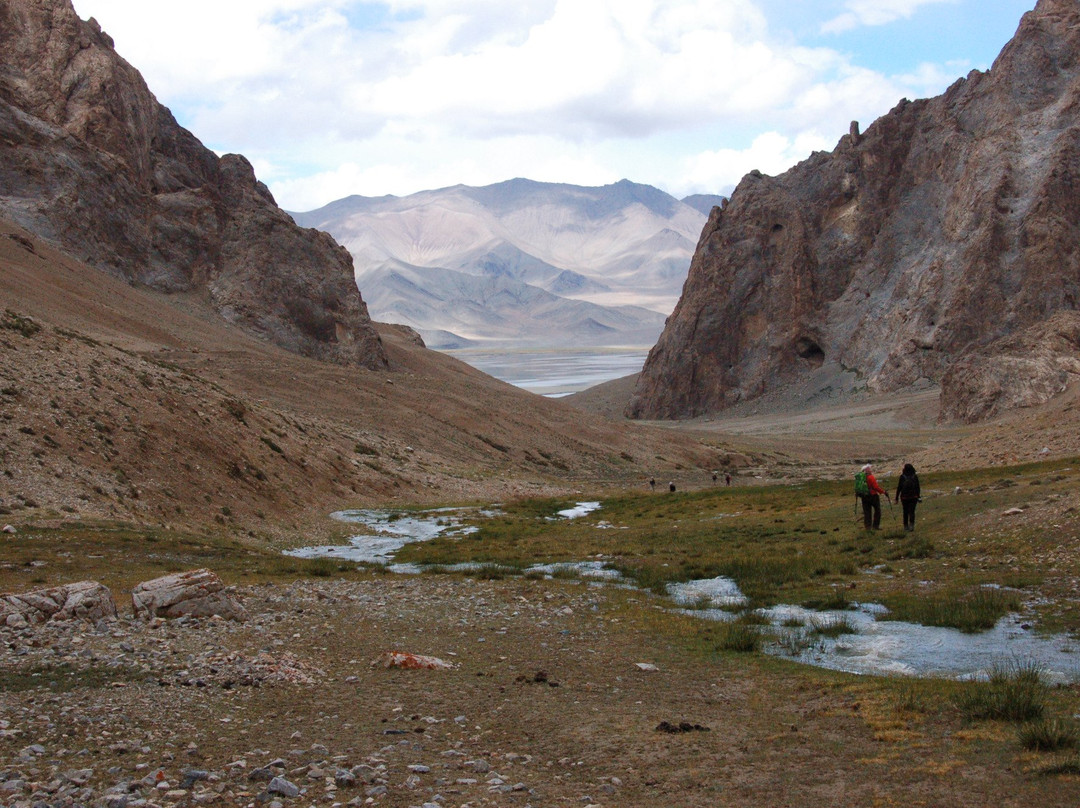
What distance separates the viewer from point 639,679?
12.2 meters

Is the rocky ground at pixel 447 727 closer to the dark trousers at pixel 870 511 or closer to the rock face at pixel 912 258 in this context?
the dark trousers at pixel 870 511

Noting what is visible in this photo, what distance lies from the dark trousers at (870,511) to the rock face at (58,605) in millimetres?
16585

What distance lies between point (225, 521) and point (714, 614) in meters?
17.1

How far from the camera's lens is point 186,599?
47.7ft

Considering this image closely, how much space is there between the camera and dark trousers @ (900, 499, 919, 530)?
22.3 metres

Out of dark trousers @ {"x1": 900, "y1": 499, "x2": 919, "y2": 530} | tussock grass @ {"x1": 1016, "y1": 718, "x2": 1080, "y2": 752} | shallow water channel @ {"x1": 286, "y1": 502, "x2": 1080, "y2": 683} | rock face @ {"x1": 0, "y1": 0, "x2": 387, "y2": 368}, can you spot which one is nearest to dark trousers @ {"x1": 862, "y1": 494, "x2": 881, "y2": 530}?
dark trousers @ {"x1": 900, "y1": 499, "x2": 919, "y2": 530}

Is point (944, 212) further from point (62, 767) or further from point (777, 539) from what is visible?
point (62, 767)

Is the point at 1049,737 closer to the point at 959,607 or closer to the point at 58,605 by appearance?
the point at 959,607

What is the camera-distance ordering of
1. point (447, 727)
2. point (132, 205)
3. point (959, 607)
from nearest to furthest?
1. point (447, 727)
2. point (959, 607)
3. point (132, 205)

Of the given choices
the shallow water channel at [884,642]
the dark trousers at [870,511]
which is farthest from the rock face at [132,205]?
the shallow water channel at [884,642]

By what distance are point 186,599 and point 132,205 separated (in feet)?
275

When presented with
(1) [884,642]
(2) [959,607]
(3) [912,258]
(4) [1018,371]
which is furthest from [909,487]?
(3) [912,258]

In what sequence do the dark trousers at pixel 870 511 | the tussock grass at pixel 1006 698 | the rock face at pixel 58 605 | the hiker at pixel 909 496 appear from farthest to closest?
the dark trousers at pixel 870 511
the hiker at pixel 909 496
the rock face at pixel 58 605
the tussock grass at pixel 1006 698

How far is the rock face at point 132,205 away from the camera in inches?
3243
